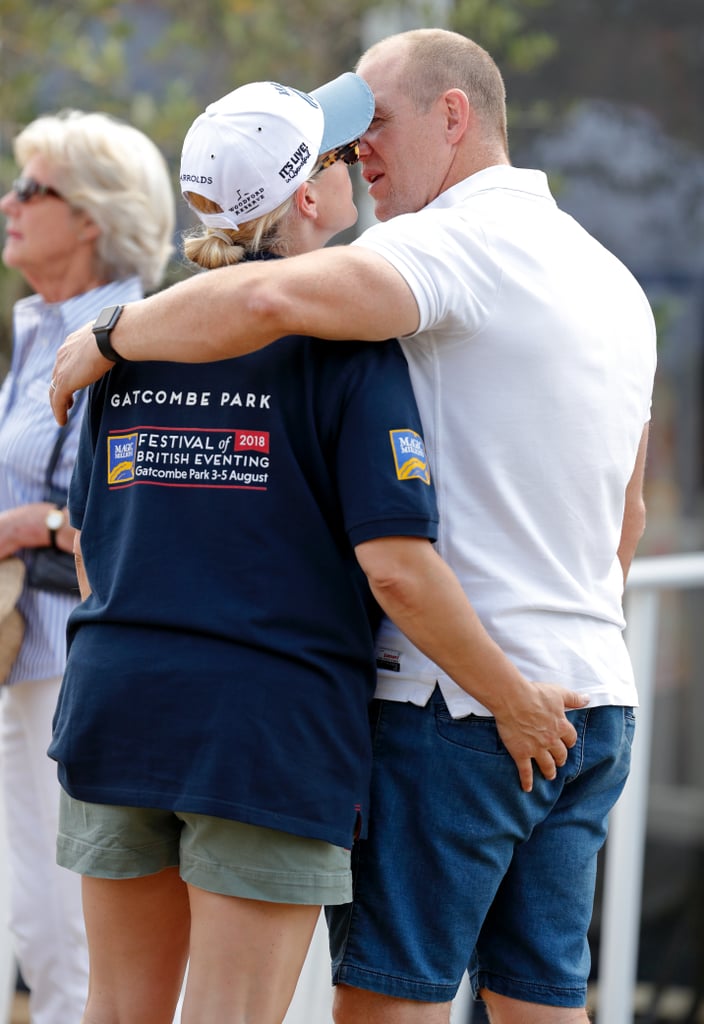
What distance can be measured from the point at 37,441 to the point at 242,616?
114cm

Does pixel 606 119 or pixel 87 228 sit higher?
pixel 606 119

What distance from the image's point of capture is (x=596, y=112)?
15.9ft

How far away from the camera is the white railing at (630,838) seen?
9.05 feet

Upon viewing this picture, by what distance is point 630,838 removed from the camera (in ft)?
9.29

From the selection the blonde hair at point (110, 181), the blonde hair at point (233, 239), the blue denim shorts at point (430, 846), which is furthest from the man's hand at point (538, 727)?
the blonde hair at point (110, 181)

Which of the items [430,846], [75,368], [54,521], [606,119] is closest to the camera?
[430,846]

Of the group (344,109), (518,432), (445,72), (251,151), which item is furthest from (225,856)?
(445,72)

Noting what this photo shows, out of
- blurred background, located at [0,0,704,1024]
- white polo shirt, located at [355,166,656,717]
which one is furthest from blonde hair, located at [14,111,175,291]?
blurred background, located at [0,0,704,1024]

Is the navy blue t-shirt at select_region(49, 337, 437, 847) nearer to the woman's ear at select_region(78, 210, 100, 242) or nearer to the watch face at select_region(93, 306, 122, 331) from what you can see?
the watch face at select_region(93, 306, 122, 331)

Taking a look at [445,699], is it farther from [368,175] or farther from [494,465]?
[368,175]

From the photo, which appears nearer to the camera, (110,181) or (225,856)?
(225,856)

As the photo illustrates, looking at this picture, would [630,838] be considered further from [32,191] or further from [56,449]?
[32,191]

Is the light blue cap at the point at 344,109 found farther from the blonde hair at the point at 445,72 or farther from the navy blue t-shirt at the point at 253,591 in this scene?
the navy blue t-shirt at the point at 253,591

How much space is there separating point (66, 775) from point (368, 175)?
1.01m
